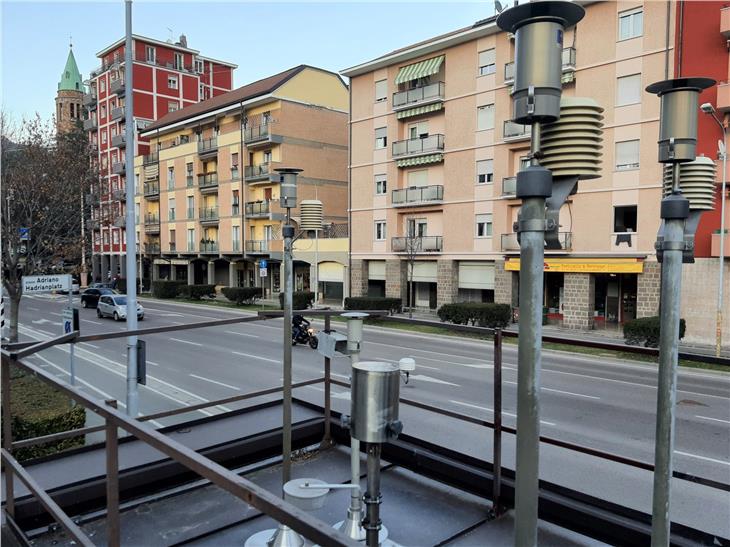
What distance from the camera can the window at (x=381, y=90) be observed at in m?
35.8

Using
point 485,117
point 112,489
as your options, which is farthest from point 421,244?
point 112,489

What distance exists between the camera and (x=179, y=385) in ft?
49.4

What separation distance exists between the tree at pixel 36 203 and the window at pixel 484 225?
66.4ft

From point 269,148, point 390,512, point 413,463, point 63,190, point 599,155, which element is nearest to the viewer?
point 599,155

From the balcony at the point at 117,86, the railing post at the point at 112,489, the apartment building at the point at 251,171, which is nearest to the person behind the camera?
the railing post at the point at 112,489

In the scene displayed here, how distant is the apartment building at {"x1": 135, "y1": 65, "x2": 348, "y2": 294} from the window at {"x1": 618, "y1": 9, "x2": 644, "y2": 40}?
2115 centimetres

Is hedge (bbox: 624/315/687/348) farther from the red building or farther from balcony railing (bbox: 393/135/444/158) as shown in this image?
the red building

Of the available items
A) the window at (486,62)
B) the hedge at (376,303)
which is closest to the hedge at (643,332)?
the hedge at (376,303)

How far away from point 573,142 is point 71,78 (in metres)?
92.5

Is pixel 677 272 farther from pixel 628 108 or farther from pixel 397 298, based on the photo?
pixel 397 298

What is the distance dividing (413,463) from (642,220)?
80.8 ft

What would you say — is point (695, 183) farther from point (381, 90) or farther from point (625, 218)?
point (381, 90)

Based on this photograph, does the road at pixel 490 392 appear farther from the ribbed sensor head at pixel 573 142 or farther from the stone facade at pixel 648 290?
the stone facade at pixel 648 290

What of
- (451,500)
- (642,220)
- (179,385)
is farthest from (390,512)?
(642,220)
